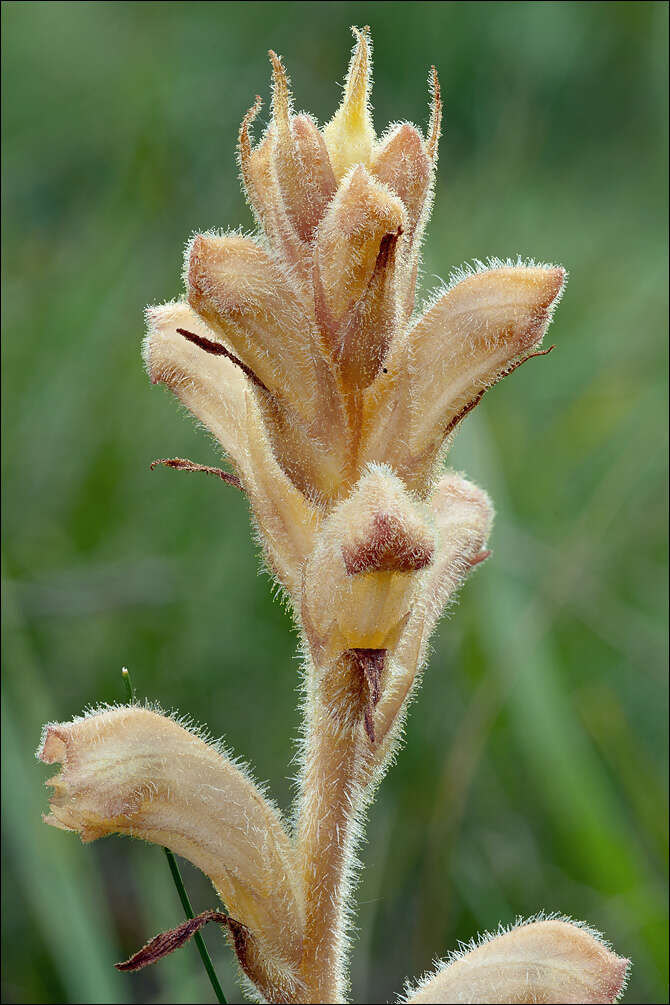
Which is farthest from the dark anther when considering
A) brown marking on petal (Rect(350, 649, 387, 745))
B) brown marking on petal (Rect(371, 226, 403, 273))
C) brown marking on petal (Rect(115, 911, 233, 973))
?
brown marking on petal (Rect(371, 226, 403, 273))

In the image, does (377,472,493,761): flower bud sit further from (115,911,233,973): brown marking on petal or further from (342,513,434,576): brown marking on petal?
(115,911,233,973): brown marking on petal

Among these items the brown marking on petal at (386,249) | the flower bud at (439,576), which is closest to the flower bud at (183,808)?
the flower bud at (439,576)

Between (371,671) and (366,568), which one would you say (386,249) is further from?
(371,671)

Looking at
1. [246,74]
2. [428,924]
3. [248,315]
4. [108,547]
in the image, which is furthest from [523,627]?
[246,74]

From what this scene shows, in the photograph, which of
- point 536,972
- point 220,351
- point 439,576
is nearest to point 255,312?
point 220,351

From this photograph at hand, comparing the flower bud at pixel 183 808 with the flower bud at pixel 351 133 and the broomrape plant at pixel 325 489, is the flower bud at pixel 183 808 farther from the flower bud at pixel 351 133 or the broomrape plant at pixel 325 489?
the flower bud at pixel 351 133

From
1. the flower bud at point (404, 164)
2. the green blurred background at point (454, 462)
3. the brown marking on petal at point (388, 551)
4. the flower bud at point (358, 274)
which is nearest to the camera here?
the brown marking on petal at point (388, 551)

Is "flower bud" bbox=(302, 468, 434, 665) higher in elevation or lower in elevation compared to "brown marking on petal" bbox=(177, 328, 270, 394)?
lower
